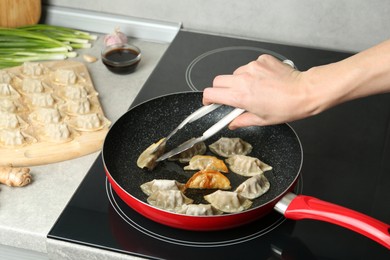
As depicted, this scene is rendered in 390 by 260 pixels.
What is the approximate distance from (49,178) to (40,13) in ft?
2.27

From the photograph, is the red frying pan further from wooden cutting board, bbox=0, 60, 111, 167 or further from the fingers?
the fingers

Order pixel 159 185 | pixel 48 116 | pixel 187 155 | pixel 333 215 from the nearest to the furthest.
A: 1. pixel 333 215
2. pixel 159 185
3. pixel 187 155
4. pixel 48 116

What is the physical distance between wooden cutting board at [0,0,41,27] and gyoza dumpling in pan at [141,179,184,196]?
766 mm

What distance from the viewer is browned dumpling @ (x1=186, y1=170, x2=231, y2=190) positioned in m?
1.29

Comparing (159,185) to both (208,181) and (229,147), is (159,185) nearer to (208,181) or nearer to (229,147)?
(208,181)

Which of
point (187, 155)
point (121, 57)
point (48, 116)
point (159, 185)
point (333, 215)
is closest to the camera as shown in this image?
point (333, 215)

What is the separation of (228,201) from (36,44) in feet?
2.66

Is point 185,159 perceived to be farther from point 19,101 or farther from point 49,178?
point 19,101

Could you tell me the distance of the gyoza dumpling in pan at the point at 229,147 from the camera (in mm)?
1397

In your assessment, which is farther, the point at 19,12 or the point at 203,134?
the point at 19,12

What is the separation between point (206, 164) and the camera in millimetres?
1355

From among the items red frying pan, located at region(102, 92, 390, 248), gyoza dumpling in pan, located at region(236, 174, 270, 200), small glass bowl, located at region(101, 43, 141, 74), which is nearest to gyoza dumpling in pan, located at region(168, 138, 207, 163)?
red frying pan, located at region(102, 92, 390, 248)

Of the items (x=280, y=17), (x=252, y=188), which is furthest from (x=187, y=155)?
(x=280, y=17)

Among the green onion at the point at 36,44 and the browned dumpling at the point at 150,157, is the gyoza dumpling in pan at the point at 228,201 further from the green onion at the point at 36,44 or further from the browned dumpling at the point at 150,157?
the green onion at the point at 36,44
